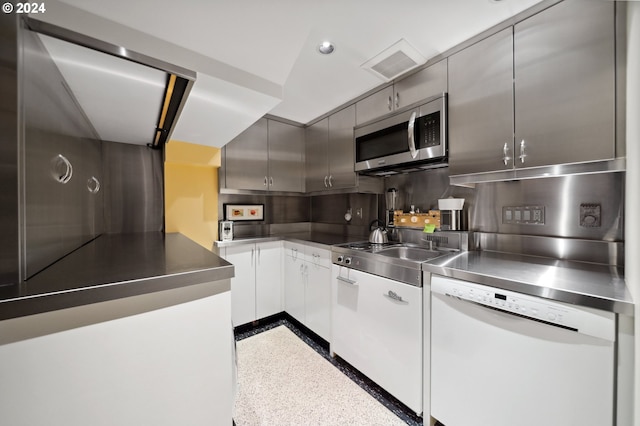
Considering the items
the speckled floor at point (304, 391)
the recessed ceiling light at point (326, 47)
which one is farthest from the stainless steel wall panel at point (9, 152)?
the speckled floor at point (304, 391)

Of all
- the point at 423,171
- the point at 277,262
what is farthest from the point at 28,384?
the point at 423,171

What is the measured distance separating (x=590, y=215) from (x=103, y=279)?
2233mm

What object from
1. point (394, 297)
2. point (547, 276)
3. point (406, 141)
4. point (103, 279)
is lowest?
point (394, 297)

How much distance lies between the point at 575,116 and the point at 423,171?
3.22ft

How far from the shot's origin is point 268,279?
2633 millimetres

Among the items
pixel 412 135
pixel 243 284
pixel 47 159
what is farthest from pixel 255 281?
pixel 412 135

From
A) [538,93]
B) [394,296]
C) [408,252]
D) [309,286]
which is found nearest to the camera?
[538,93]

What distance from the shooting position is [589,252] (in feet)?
4.26

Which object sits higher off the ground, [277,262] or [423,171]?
[423,171]

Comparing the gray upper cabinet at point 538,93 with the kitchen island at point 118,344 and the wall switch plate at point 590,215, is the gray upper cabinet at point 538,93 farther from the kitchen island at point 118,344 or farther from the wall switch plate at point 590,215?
the kitchen island at point 118,344

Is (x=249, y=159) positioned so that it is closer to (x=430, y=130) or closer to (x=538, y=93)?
(x=430, y=130)

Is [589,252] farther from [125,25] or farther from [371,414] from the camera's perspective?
[125,25]

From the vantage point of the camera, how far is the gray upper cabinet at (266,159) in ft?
8.27

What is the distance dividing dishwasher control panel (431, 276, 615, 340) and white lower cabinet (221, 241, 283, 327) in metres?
1.86
